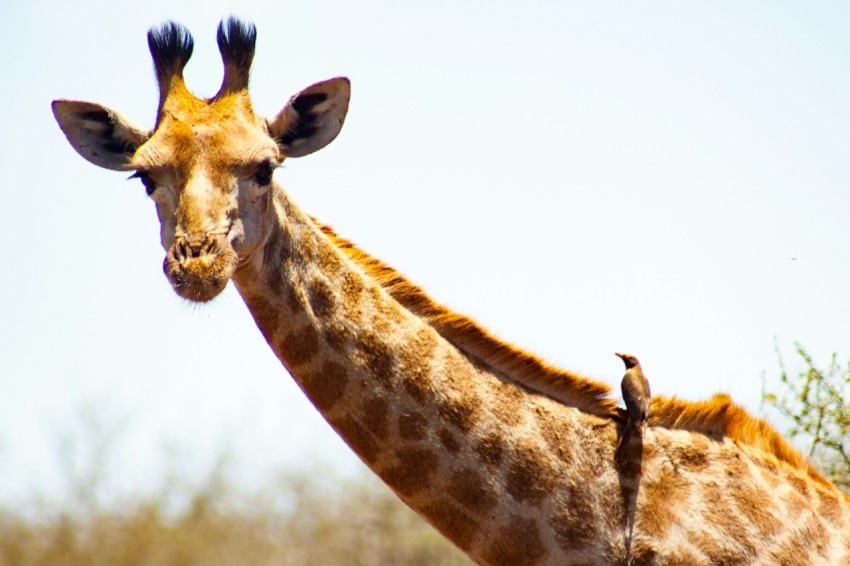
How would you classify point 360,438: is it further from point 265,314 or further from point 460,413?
point 265,314

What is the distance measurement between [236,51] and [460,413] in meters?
2.96

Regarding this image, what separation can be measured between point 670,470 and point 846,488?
410 cm

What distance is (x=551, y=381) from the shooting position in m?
7.30

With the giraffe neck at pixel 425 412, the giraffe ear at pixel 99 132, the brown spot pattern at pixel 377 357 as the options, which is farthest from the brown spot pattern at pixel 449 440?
the giraffe ear at pixel 99 132

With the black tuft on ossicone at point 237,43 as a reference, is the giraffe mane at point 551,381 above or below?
below

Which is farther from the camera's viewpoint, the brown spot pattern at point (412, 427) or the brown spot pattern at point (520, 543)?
the brown spot pattern at point (412, 427)

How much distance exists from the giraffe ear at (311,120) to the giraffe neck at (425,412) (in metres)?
0.68

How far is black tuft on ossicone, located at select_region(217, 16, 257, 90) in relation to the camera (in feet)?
25.8

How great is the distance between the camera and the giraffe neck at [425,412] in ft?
22.4

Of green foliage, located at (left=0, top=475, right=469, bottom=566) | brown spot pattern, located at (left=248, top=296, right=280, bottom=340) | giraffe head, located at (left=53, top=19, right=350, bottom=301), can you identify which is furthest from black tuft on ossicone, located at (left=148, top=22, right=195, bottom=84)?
green foliage, located at (left=0, top=475, right=469, bottom=566)

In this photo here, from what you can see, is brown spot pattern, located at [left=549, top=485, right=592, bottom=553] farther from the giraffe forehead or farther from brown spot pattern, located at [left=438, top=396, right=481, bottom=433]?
the giraffe forehead

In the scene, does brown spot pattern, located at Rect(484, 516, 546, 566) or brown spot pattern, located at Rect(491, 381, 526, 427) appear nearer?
brown spot pattern, located at Rect(484, 516, 546, 566)

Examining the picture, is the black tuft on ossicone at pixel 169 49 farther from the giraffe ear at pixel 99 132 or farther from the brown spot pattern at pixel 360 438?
the brown spot pattern at pixel 360 438

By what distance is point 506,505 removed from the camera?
681 centimetres
